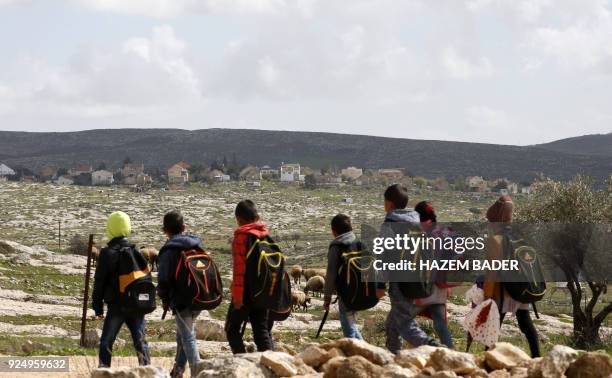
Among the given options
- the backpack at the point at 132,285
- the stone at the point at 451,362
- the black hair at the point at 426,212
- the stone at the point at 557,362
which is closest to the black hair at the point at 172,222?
the backpack at the point at 132,285

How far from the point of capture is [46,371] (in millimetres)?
12383

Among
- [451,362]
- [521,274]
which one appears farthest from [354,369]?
[521,274]

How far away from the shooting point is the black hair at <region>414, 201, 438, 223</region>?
11.5m

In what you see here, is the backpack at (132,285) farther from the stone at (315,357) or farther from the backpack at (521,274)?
the backpack at (521,274)

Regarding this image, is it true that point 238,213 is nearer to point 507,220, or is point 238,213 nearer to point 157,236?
point 507,220

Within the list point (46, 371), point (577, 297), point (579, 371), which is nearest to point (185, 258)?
point (46, 371)

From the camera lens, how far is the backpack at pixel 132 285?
1097 centimetres

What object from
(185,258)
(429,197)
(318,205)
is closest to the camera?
(185,258)

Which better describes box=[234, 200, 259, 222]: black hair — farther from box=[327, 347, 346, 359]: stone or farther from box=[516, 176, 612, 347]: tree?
box=[516, 176, 612, 347]: tree

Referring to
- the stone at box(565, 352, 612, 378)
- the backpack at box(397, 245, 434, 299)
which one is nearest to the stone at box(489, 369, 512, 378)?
the stone at box(565, 352, 612, 378)

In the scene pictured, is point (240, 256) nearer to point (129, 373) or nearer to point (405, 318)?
point (129, 373)

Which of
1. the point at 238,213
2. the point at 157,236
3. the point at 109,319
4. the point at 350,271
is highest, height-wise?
the point at 238,213

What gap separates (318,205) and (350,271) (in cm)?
16500

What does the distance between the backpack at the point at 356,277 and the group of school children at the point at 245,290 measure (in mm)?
66
